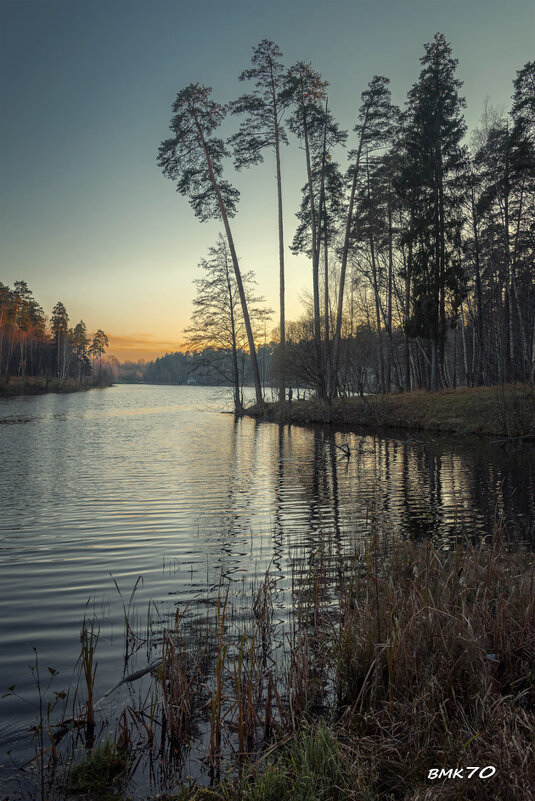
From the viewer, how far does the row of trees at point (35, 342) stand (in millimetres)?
72562

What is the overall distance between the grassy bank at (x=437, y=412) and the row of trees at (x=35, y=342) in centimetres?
5252

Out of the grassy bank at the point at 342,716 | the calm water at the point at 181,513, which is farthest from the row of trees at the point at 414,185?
the grassy bank at the point at 342,716

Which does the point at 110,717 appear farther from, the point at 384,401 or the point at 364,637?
the point at 384,401

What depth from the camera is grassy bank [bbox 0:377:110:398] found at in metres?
63.7

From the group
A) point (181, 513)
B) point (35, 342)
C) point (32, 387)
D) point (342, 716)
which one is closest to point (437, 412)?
point (181, 513)

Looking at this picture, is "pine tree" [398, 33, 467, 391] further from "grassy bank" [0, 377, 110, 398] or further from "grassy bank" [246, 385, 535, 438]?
"grassy bank" [0, 377, 110, 398]

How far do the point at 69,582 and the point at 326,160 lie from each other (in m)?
30.5

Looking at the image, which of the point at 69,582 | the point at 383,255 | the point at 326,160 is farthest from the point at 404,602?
the point at 383,255

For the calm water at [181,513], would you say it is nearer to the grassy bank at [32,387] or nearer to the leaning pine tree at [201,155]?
the leaning pine tree at [201,155]

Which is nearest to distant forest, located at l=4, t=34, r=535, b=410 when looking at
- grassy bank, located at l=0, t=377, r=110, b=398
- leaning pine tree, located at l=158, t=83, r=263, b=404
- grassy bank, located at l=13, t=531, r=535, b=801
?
leaning pine tree, located at l=158, t=83, r=263, b=404

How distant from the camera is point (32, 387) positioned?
7194 centimetres

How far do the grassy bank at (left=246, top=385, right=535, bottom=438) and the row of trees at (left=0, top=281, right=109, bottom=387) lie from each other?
172ft

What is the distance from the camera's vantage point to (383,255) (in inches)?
1401

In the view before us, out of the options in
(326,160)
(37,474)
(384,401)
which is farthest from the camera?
(326,160)
